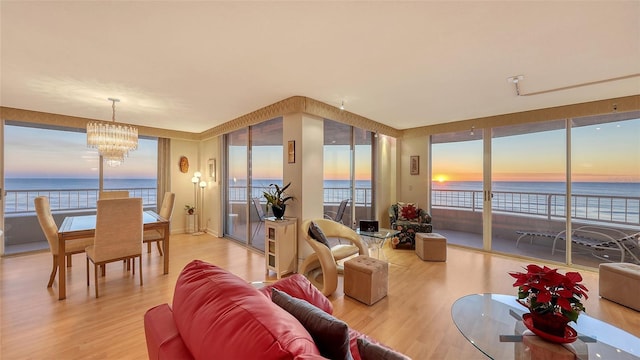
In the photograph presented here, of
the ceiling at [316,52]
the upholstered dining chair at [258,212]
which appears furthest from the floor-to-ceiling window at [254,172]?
the ceiling at [316,52]

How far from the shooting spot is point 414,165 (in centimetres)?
574

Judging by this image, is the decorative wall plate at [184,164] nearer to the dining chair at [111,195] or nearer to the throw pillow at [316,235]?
the dining chair at [111,195]

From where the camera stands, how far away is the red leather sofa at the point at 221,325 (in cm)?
70

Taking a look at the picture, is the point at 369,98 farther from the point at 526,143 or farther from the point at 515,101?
the point at 526,143

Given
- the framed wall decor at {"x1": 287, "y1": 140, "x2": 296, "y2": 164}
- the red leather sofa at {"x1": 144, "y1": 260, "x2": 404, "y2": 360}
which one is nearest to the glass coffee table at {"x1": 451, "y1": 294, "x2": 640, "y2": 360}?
the red leather sofa at {"x1": 144, "y1": 260, "x2": 404, "y2": 360}

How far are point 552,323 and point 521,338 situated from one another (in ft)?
0.75

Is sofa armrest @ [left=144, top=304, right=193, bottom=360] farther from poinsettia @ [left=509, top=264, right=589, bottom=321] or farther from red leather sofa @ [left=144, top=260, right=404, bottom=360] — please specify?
poinsettia @ [left=509, top=264, right=589, bottom=321]

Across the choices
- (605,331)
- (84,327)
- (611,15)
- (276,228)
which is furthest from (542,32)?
(84,327)

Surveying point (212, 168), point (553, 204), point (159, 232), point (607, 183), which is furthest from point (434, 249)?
point (212, 168)

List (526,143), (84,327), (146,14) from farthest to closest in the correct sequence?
(526,143), (84,327), (146,14)

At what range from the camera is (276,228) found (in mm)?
3412

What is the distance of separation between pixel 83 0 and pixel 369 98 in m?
3.06

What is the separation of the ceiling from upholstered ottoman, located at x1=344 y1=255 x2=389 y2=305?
2.16 metres

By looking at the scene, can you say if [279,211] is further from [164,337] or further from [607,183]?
[607,183]
